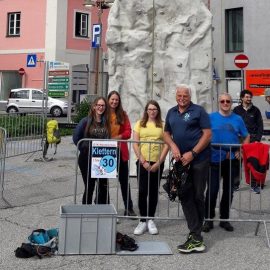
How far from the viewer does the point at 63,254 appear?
517cm

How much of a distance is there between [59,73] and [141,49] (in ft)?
29.6

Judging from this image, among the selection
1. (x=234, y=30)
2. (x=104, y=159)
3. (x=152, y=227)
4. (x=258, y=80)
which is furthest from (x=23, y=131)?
(x=234, y=30)

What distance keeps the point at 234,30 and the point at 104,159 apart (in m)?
26.5

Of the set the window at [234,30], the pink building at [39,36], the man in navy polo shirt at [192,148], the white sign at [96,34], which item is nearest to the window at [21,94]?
the pink building at [39,36]

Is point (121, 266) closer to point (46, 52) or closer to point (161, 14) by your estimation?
point (161, 14)

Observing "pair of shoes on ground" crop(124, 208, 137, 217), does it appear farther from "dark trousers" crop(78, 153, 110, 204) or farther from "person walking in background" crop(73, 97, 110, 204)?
"person walking in background" crop(73, 97, 110, 204)

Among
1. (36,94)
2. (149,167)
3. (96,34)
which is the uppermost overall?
(96,34)

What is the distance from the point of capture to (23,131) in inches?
480

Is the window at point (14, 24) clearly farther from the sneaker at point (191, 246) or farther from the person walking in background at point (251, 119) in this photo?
the sneaker at point (191, 246)

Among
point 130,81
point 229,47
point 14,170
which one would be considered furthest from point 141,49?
point 229,47

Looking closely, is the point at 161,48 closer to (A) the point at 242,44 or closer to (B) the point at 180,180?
(B) the point at 180,180

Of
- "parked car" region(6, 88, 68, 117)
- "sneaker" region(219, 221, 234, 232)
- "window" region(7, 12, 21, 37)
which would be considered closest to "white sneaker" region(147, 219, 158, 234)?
"sneaker" region(219, 221, 234, 232)

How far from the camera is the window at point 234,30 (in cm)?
3036

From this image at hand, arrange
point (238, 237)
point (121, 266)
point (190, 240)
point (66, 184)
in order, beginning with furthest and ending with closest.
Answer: point (66, 184) → point (238, 237) → point (190, 240) → point (121, 266)
